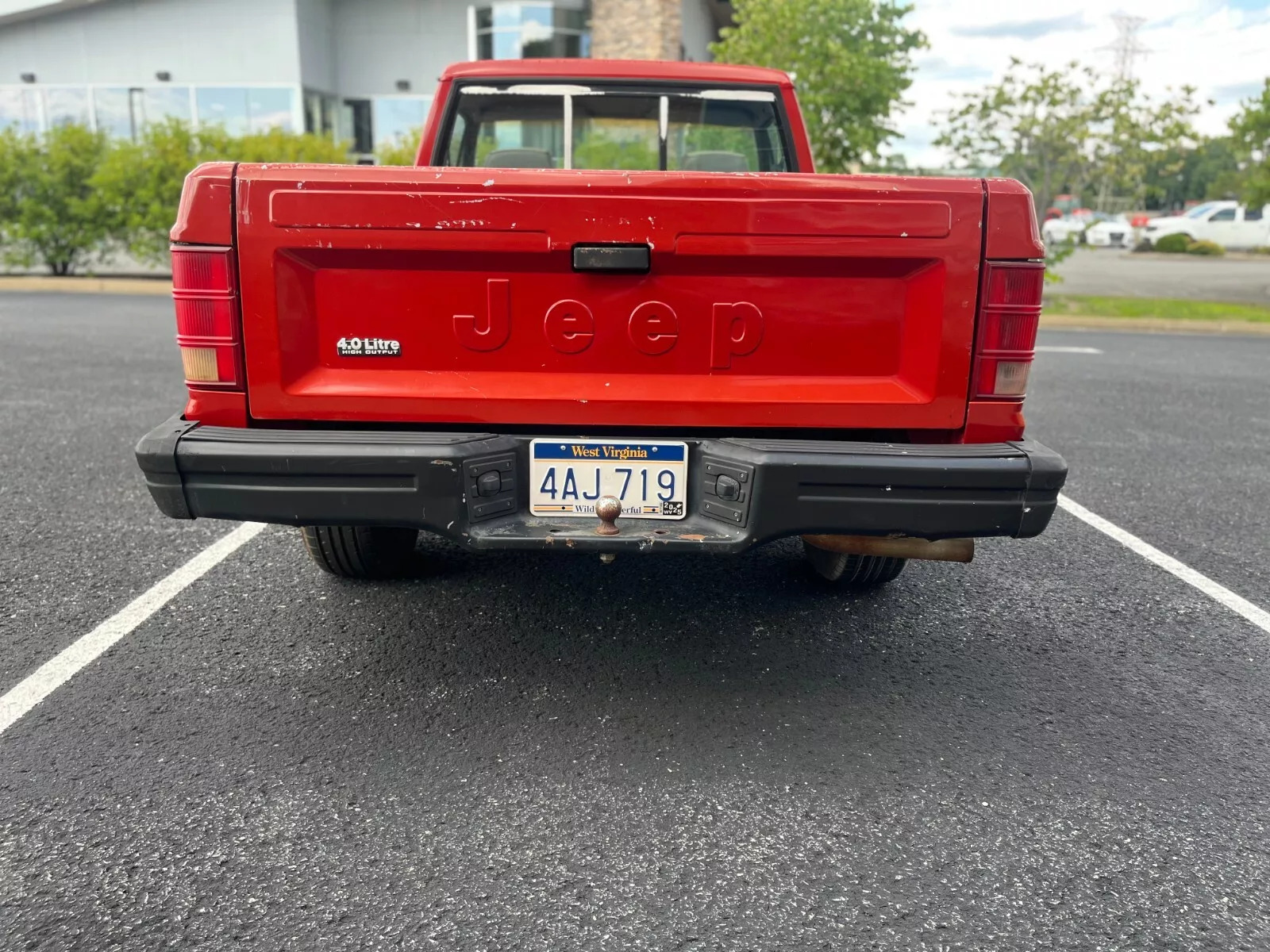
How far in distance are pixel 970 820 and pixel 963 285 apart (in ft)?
4.34

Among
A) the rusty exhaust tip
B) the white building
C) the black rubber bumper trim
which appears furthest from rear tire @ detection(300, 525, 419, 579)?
the white building

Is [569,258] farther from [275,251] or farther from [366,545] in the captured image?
[366,545]

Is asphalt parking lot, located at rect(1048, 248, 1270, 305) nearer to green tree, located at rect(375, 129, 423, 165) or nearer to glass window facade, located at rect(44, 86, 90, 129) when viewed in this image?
green tree, located at rect(375, 129, 423, 165)

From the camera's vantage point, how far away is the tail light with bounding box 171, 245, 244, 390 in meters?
2.51

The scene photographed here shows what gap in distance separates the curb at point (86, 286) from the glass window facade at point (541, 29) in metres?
9.09

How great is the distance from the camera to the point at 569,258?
8.34 feet

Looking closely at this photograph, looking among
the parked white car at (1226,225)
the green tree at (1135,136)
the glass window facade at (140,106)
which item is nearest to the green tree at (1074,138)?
the green tree at (1135,136)

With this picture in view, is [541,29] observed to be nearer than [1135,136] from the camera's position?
No

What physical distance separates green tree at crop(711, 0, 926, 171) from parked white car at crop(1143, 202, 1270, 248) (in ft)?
85.9

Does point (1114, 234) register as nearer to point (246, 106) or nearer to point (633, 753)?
point (246, 106)

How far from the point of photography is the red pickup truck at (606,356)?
2.50m

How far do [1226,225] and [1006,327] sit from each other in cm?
3973

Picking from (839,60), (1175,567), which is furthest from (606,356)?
(839,60)

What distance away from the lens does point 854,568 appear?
3537mm
